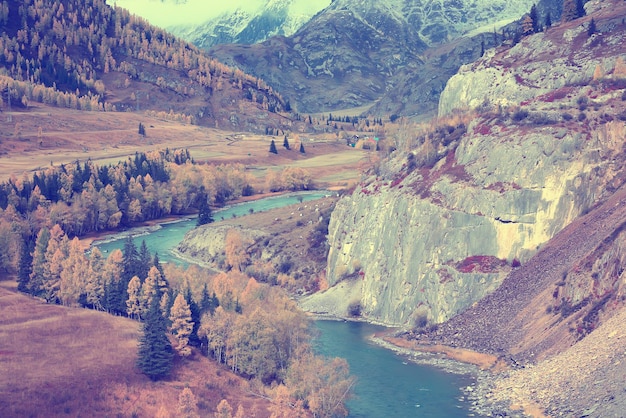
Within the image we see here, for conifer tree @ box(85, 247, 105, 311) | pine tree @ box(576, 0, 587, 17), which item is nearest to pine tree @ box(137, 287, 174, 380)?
conifer tree @ box(85, 247, 105, 311)

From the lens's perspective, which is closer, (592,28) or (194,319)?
(194,319)

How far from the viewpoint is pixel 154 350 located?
9550 cm

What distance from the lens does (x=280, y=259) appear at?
6373 inches

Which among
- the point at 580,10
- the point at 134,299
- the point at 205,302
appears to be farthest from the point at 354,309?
the point at 580,10

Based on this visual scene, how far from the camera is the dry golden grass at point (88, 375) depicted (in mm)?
86312

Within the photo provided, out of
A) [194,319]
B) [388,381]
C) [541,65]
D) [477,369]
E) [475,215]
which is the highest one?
[541,65]

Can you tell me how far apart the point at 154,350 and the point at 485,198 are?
4836 centimetres

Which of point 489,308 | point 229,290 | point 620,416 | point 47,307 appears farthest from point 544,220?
point 47,307

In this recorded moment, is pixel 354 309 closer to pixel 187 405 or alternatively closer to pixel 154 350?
pixel 154 350

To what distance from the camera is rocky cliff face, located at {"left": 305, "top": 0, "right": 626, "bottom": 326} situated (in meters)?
121

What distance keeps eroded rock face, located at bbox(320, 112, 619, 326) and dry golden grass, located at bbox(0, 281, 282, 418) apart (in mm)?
34556

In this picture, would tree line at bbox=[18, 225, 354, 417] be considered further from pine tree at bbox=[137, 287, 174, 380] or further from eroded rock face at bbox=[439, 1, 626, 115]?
eroded rock face at bbox=[439, 1, 626, 115]

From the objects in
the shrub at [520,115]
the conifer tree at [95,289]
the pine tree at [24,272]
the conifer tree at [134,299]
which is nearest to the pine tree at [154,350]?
the conifer tree at [134,299]

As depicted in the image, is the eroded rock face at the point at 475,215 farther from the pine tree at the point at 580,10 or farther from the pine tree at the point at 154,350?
the pine tree at the point at 580,10
